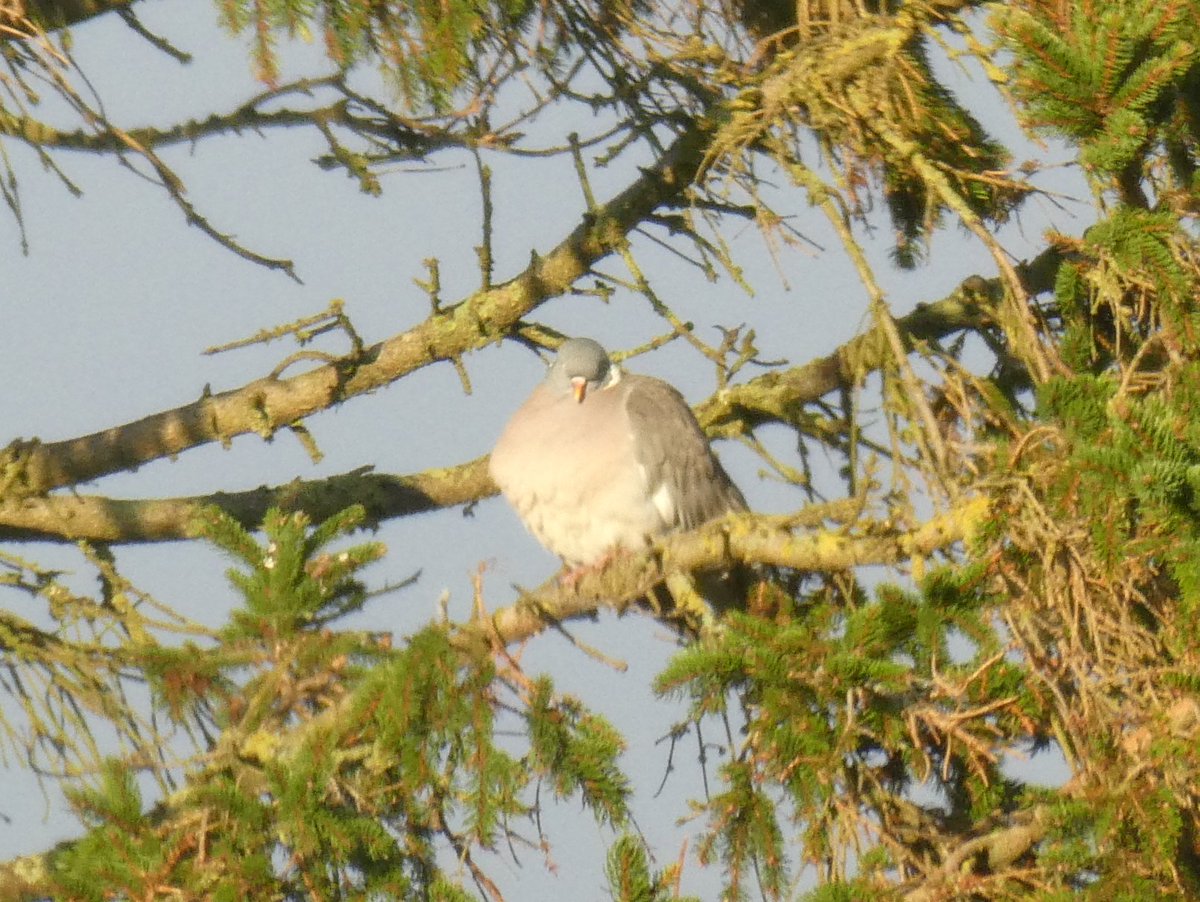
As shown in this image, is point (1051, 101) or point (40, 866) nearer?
point (1051, 101)

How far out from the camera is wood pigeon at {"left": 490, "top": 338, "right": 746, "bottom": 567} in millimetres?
5379

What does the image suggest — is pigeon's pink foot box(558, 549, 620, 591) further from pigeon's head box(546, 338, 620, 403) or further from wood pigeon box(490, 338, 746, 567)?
pigeon's head box(546, 338, 620, 403)

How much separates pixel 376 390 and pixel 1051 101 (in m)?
3.27

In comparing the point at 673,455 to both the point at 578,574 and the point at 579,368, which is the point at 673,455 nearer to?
the point at 579,368

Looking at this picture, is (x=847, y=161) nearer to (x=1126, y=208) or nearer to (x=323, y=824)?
(x=1126, y=208)

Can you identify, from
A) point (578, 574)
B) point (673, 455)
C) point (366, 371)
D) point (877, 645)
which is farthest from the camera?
point (366, 371)

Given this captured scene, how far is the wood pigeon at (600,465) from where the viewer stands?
17.6 ft

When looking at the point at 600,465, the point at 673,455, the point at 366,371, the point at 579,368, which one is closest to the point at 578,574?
the point at 600,465

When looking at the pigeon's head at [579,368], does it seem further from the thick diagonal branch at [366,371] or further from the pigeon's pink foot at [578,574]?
the pigeon's pink foot at [578,574]

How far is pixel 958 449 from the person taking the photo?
340 centimetres

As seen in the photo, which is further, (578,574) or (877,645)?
(578,574)

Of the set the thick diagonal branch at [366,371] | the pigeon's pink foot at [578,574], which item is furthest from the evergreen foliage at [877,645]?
the thick diagonal branch at [366,371]

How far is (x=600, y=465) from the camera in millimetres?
5418

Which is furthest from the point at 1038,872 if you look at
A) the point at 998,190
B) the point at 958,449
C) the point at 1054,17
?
the point at 998,190
